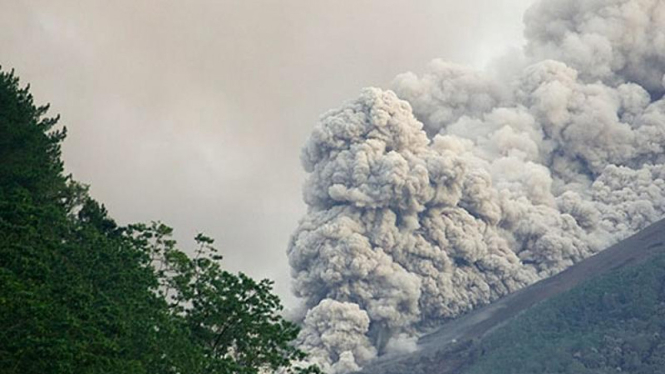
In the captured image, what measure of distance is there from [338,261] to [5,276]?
77612 millimetres

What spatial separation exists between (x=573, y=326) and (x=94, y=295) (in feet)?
283

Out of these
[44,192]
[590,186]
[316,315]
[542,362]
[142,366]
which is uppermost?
[590,186]

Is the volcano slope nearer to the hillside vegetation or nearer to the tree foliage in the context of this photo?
the hillside vegetation

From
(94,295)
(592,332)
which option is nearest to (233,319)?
(94,295)

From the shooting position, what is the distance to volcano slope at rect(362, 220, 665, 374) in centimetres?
10812

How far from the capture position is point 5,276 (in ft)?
87.0

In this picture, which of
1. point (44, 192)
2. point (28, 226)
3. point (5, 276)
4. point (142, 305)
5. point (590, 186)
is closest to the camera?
point (5, 276)

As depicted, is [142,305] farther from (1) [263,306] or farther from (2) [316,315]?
(2) [316,315]

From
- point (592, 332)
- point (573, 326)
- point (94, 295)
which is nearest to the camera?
point (94, 295)

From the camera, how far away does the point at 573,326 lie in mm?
115750

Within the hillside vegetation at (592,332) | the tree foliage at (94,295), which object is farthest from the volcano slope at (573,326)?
the tree foliage at (94,295)

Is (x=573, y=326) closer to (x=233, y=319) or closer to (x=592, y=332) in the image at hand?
(x=592, y=332)

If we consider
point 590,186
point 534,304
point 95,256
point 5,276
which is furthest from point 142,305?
point 590,186

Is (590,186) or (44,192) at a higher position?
(590,186)
